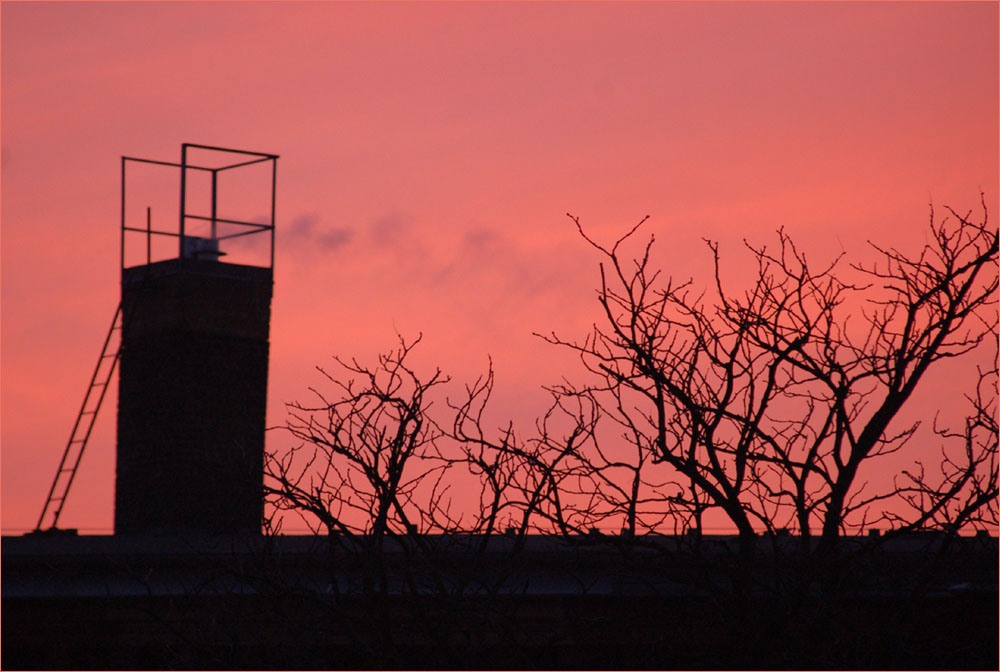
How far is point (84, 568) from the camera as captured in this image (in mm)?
14156

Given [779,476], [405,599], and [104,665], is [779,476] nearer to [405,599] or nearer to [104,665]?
[405,599]

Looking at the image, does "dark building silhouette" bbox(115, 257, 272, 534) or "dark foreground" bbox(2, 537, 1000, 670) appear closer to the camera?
"dark foreground" bbox(2, 537, 1000, 670)

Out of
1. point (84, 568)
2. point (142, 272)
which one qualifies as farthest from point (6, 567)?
point (142, 272)

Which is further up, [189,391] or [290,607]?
[189,391]

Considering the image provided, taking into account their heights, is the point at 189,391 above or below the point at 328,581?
above

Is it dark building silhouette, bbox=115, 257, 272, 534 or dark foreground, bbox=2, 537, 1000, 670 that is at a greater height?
dark building silhouette, bbox=115, 257, 272, 534

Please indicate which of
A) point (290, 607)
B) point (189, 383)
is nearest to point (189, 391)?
point (189, 383)

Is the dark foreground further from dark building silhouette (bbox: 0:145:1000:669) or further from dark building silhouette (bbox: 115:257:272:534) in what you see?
dark building silhouette (bbox: 115:257:272:534)

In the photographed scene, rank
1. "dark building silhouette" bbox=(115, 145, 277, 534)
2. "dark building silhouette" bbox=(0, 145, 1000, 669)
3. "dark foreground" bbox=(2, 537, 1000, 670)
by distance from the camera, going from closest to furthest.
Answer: "dark building silhouette" bbox=(0, 145, 1000, 669), "dark foreground" bbox=(2, 537, 1000, 670), "dark building silhouette" bbox=(115, 145, 277, 534)

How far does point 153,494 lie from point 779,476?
1169 centimetres

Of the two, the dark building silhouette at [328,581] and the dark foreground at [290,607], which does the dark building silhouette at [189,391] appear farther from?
the dark foreground at [290,607]

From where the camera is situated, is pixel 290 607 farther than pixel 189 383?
No

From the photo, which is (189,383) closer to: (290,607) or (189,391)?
(189,391)

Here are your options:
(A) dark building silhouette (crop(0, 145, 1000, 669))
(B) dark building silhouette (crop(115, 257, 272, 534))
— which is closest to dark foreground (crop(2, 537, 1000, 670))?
(A) dark building silhouette (crop(0, 145, 1000, 669))
